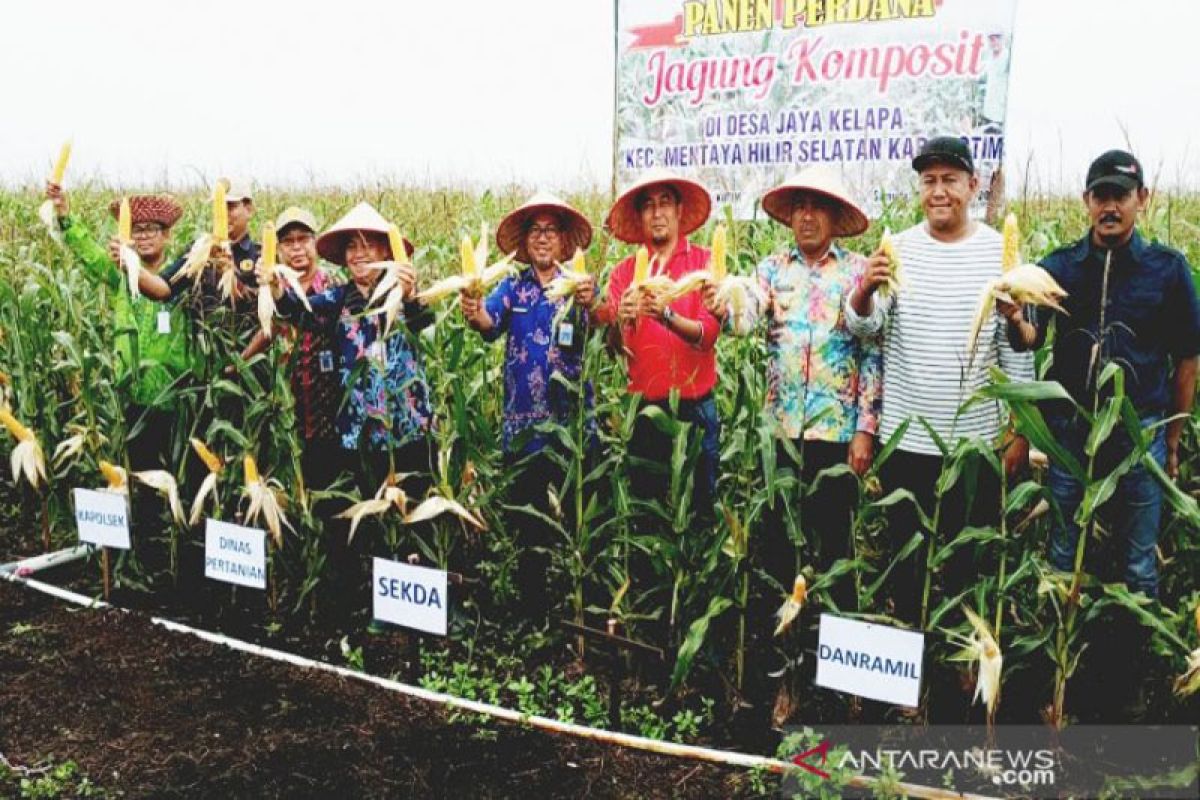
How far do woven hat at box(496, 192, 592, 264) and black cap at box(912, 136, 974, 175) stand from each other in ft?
3.65

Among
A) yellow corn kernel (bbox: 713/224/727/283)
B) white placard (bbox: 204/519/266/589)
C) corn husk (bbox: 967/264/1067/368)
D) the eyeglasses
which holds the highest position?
the eyeglasses

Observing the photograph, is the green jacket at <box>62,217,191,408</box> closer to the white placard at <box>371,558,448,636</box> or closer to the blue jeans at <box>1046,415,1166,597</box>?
the white placard at <box>371,558,448,636</box>

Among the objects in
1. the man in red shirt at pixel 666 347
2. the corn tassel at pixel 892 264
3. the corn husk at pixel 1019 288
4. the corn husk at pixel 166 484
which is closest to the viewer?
the corn husk at pixel 1019 288

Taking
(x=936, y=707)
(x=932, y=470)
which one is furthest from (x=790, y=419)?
(x=936, y=707)

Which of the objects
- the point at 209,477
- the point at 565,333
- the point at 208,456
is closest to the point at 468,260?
the point at 565,333

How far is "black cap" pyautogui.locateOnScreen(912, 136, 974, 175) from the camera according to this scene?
8.57ft

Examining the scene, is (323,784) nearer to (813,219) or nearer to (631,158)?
(813,219)

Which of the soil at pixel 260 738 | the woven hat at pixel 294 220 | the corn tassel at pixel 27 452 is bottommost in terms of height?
the soil at pixel 260 738

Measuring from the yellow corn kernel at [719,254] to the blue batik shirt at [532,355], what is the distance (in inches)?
27.3

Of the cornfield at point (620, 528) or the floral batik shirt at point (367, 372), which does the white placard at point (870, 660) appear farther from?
the floral batik shirt at point (367, 372)

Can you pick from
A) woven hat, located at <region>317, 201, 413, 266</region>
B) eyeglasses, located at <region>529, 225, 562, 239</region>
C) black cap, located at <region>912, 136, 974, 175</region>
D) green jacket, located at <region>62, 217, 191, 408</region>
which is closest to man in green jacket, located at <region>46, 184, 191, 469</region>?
green jacket, located at <region>62, 217, 191, 408</region>

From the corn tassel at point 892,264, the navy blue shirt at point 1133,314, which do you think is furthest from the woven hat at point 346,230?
the navy blue shirt at point 1133,314

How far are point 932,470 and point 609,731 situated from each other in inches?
47.4

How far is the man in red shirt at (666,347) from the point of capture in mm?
3082
